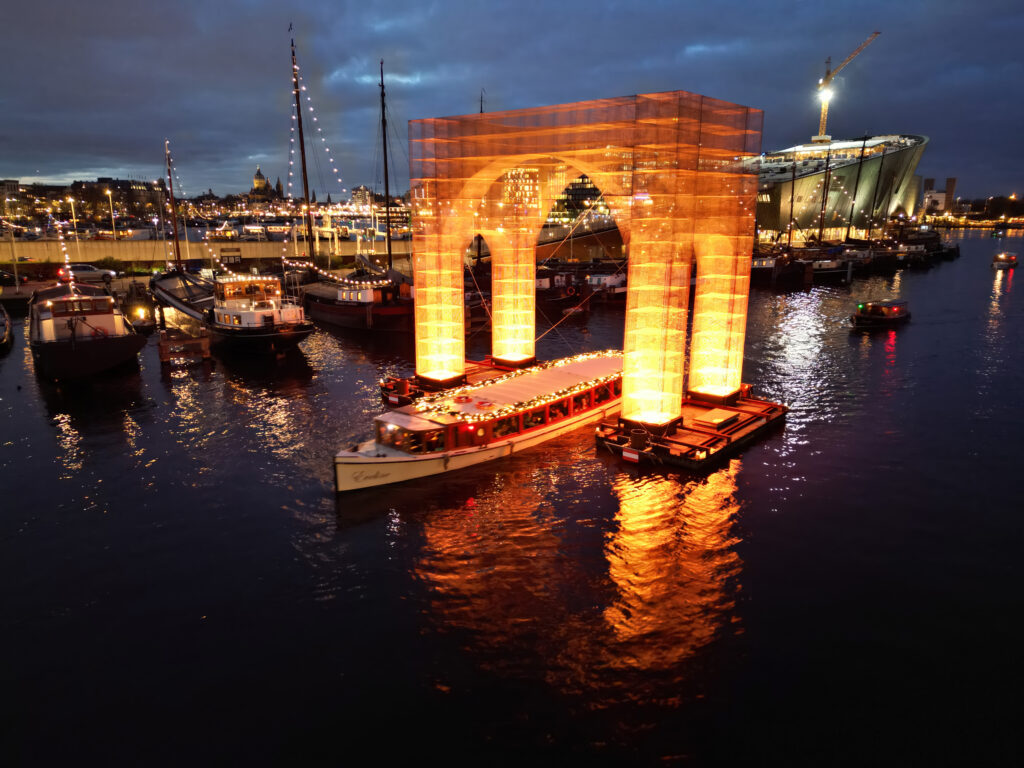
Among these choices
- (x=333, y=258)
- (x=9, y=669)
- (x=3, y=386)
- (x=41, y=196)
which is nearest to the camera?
(x=9, y=669)

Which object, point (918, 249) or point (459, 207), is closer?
point (459, 207)

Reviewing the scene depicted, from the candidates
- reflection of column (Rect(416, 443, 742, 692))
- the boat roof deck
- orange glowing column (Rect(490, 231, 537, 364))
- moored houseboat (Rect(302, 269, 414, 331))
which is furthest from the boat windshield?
moored houseboat (Rect(302, 269, 414, 331))

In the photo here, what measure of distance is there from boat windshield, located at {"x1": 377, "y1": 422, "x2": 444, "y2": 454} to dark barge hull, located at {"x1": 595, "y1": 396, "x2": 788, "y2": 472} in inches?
274

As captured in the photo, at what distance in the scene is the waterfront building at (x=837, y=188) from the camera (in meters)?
122

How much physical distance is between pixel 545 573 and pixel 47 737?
10.9 meters

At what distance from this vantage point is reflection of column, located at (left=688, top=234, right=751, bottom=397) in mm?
24422

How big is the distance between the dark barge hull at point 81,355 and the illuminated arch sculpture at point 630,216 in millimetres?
19949

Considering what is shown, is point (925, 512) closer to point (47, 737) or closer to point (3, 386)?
point (47, 737)

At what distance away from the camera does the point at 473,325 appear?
49.8 m

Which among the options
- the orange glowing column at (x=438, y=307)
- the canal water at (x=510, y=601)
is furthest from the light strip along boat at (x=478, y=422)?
the orange glowing column at (x=438, y=307)

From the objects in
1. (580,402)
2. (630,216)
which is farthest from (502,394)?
(630,216)

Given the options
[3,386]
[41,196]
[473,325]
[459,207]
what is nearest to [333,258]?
[473,325]

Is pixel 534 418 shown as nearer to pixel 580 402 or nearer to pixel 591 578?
pixel 580 402

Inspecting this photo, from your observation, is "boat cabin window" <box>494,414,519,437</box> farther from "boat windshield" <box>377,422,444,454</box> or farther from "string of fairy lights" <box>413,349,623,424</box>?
"boat windshield" <box>377,422,444,454</box>
